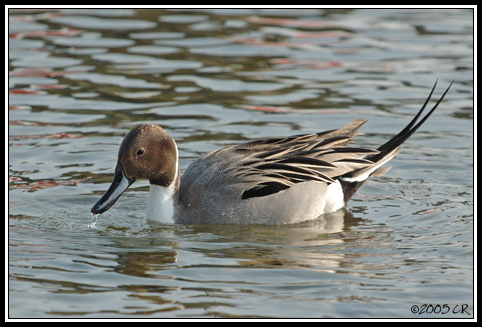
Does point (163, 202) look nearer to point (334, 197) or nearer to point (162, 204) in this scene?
point (162, 204)

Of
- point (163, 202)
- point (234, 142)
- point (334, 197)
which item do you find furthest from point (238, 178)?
point (234, 142)

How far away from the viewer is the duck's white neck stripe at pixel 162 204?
6.72 metres

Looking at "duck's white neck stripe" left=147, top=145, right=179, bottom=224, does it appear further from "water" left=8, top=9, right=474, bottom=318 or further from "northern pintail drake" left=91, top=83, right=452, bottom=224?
"water" left=8, top=9, right=474, bottom=318

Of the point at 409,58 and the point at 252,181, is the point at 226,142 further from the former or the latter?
the point at 409,58

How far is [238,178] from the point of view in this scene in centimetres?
669

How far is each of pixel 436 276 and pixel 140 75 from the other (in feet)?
21.6

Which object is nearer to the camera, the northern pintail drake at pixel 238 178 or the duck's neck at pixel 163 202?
the northern pintail drake at pixel 238 178

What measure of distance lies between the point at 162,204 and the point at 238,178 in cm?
74

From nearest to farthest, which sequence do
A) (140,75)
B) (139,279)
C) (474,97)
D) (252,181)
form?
(139,279), (252,181), (474,97), (140,75)

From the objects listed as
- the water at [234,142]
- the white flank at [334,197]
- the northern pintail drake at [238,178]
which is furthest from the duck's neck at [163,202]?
the white flank at [334,197]

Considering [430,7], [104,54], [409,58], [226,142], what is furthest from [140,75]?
[430,7]

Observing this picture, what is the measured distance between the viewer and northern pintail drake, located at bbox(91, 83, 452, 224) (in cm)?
654

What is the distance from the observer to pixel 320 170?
696cm

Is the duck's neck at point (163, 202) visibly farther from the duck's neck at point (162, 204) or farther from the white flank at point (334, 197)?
the white flank at point (334, 197)
